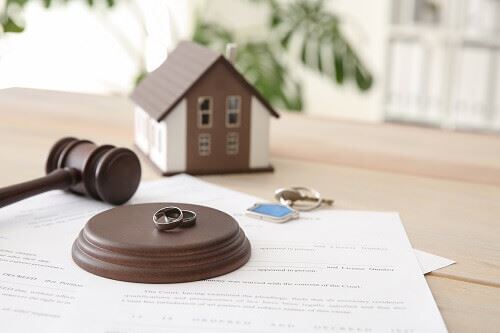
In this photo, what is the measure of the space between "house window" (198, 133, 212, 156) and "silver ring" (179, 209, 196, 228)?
0.37 meters

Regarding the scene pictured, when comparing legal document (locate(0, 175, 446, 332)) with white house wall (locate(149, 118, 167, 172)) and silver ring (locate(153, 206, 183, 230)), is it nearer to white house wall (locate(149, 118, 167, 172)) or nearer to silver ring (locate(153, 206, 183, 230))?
silver ring (locate(153, 206, 183, 230))

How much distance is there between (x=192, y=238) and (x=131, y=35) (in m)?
3.42

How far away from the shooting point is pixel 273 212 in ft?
3.28

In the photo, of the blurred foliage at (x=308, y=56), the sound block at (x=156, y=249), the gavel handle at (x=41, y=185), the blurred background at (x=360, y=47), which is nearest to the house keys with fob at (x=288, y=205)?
the sound block at (x=156, y=249)

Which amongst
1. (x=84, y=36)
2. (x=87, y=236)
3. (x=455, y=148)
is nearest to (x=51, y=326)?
(x=87, y=236)

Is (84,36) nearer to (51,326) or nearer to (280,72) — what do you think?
(280,72)

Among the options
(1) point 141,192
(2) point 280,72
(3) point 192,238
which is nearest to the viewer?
(3) point 192,238

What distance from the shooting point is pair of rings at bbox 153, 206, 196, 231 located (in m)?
0.82

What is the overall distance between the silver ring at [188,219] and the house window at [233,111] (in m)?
0.39

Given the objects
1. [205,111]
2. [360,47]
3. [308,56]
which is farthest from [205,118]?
[360,47]

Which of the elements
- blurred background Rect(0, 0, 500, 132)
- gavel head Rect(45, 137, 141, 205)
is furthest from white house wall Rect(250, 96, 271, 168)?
blurred background Rect(0, 0, 500, 132)

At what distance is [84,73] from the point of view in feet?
13.1

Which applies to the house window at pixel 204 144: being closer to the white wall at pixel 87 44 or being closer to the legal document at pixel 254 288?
the legal document at pixel 254 288

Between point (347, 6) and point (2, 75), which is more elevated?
point (347, 6)
